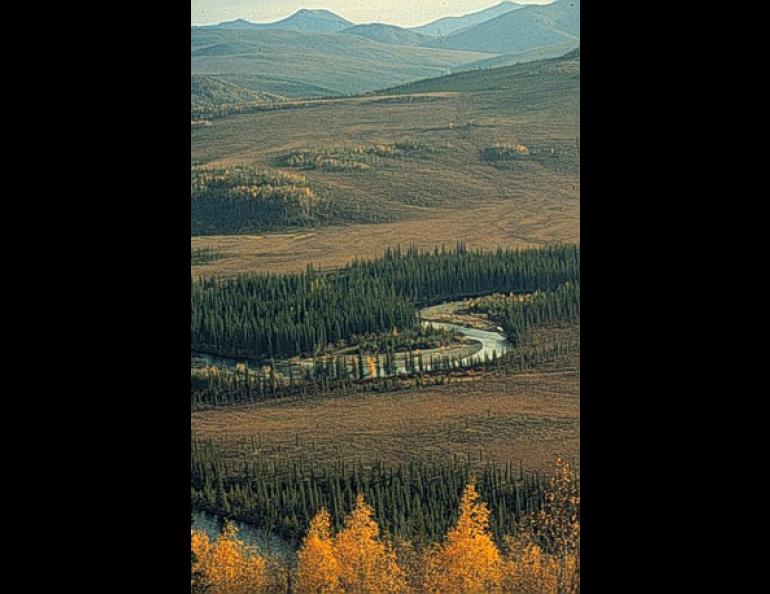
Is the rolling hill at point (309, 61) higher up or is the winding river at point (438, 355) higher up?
the rolling hill at point (309, 61)

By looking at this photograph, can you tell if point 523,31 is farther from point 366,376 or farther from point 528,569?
point 528,569

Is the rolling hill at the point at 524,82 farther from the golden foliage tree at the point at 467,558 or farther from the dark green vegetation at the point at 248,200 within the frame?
the golden foliage tree at the point at 467,558

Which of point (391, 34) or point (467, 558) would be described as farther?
point (391, 34)

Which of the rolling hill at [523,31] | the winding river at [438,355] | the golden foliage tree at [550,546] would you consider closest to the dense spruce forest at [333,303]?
the winding river at [438,355]

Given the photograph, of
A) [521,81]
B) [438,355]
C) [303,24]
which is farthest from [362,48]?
[438,355]

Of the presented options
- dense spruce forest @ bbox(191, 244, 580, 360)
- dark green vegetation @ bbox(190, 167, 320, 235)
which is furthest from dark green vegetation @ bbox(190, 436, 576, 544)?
dark green vegetation @ bbox(190, 167, 320, 235)
